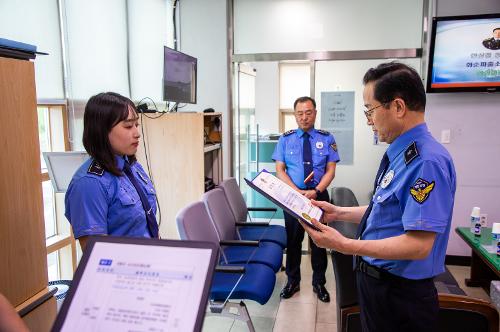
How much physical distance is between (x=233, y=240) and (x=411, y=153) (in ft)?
5.91

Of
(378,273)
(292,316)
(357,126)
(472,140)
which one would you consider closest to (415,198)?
(378,273)

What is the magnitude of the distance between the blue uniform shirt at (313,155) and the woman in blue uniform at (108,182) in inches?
73.5

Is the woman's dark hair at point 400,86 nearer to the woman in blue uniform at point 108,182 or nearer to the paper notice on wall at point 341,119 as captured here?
the woman in blue uniform at point 108,182

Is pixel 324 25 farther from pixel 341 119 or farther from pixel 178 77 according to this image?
pixel 178 77

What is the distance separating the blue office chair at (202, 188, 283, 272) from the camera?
106 inches

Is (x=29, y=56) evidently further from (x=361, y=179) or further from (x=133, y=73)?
(x=361, y=179)

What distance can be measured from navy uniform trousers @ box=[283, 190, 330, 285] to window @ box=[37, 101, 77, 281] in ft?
5.52

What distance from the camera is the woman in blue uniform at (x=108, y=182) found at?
149 centimetres

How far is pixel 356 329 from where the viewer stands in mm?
1988

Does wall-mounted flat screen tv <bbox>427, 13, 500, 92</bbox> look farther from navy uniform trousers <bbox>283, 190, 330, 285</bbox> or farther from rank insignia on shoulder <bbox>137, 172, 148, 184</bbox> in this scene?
rank insignia on shoulder <bbox>137, 172, 148, 184</bbox>

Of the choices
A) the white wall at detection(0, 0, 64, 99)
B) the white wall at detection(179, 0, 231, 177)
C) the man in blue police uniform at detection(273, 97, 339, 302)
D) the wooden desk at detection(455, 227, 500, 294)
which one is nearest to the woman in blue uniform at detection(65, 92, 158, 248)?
the white wall at detection(0, 0, 64, 99)

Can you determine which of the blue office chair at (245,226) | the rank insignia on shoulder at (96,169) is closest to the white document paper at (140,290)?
the rank insignia on shoulder at (96,169)

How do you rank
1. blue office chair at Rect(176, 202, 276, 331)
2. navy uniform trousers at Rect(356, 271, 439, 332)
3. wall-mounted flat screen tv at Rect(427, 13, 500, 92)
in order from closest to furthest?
navy uniform trousers at Rect(356, 271, 439, 332), blue office chair at Rect(176, 202, 276, 331), wall-mounted flat screen tv at Rect(427, 13, 500, 92)

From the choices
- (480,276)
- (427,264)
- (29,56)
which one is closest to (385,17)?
(480,276)
